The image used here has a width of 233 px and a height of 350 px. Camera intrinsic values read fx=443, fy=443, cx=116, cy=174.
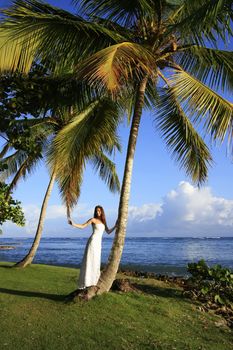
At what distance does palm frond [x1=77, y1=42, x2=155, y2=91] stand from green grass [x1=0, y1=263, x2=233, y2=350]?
151 inches

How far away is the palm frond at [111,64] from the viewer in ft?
22.7

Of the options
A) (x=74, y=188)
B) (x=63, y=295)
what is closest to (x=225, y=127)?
(x=74, y=188)

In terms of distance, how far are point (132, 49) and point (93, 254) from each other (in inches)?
156

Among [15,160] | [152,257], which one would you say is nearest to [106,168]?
[15,160]

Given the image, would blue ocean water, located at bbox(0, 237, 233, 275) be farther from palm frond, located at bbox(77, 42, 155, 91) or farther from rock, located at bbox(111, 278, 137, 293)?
palm frond, located at bbox(77, 42, 155, 91)

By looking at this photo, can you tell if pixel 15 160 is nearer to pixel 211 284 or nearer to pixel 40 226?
pixel 40 226

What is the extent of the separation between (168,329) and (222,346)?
92cm

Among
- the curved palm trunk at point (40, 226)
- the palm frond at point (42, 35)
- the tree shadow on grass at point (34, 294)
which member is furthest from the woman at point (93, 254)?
the curved palm trunk at point (40, 226)

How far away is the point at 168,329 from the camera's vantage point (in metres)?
7.50

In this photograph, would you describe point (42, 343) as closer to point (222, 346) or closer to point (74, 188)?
point (222, 346)

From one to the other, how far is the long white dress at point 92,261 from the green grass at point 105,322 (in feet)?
1.36

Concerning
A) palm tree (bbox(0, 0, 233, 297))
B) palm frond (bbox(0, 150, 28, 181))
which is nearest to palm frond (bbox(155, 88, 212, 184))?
palm tree (bbox(0, 0, 233, 297))

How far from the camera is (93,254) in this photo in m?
8.77

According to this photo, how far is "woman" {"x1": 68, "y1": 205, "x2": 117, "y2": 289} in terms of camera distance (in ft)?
28.4
